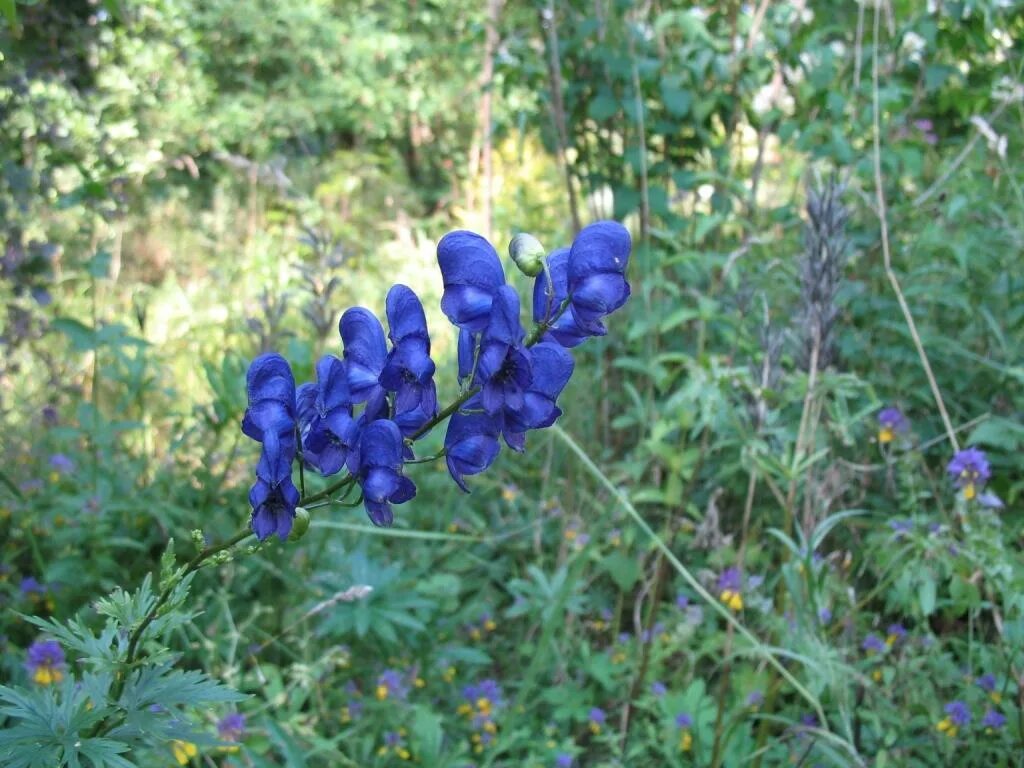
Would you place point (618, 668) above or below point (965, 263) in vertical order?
below

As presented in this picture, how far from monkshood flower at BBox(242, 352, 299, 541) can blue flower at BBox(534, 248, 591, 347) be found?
335 mm

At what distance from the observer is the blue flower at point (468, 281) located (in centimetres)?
124

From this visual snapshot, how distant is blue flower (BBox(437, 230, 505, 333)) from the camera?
124 centimetres

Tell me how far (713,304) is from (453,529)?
3.87ft

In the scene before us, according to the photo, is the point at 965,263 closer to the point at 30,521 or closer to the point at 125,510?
the point at 125,510

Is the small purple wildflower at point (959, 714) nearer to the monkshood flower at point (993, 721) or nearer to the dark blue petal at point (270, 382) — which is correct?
the monkshood flower at point (993, 721)

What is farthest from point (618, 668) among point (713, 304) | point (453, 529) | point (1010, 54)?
point (1010, 54)

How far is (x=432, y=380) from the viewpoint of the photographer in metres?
1.20

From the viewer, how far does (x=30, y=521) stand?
2.82m

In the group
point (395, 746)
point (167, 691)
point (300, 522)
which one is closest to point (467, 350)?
point (300, 522)

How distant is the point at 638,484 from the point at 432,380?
231cm

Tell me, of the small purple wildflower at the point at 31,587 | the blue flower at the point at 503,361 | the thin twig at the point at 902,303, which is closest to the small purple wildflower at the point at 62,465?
the small purple wildflower at the point at 31,587

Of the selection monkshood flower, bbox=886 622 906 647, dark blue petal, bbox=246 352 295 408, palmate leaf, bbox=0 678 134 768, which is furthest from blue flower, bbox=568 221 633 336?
monkshood flower, bbox=886 622 906 647

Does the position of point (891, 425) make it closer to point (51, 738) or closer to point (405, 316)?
point (405, 316)
